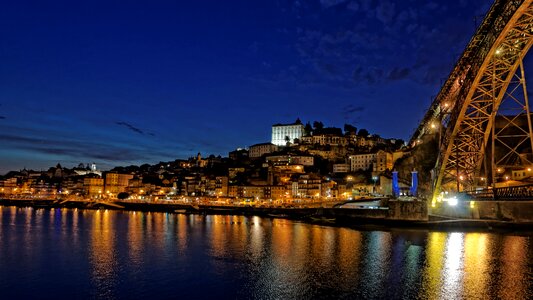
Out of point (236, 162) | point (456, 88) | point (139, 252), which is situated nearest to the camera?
point (139, 252)

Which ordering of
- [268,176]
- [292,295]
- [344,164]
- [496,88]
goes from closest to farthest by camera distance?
1. [292,295]
2. [496,88]
3. [268,176]
4. [344,164]

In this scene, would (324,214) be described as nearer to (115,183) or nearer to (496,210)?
(496,210)

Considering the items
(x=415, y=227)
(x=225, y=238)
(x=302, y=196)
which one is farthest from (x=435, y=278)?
(x=302, y=196)

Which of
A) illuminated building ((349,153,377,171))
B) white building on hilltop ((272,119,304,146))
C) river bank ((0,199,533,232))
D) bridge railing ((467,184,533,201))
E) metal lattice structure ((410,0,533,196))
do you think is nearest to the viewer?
metal lattice structure ((410,0,533,196))

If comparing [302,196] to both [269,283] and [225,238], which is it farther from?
[269,283]

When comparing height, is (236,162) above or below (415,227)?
above

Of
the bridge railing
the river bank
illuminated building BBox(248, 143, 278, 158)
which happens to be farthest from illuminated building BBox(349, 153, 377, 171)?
the bridge railing

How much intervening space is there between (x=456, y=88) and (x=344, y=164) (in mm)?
68978

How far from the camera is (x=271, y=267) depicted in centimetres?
2241

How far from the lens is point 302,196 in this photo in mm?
90750

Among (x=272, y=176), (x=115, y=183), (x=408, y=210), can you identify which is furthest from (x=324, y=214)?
(x=115, y=183)

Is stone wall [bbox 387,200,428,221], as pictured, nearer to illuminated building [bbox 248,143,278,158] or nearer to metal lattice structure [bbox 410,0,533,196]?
metal lattice structure [bbox 410,0,533,196]

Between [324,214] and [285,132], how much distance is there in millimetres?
→ 87428

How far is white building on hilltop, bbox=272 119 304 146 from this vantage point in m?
141
